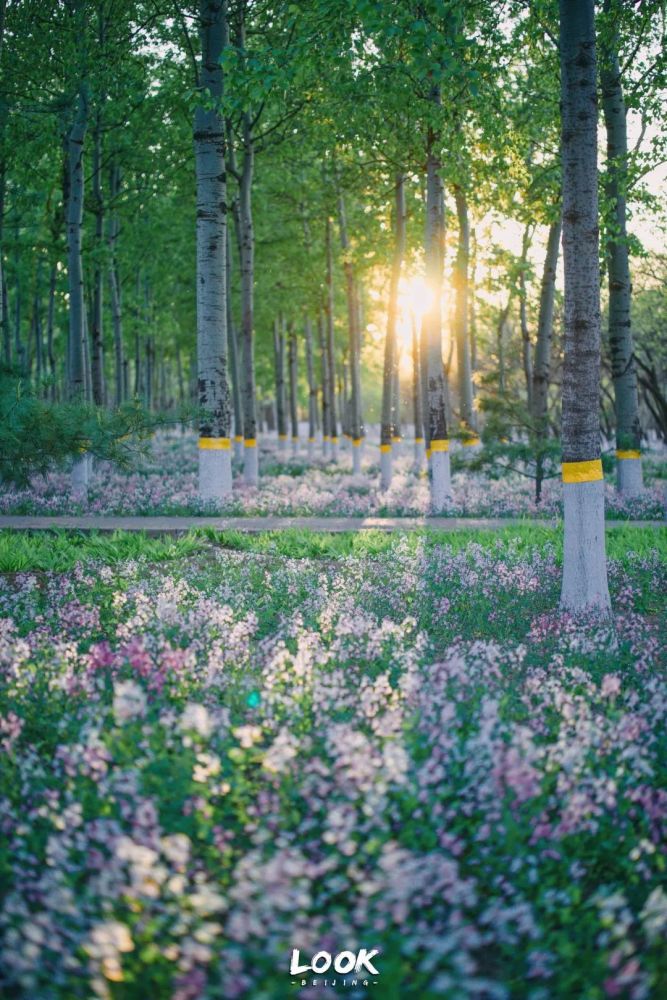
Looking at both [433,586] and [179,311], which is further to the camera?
[179,311]

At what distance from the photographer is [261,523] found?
47.6ft

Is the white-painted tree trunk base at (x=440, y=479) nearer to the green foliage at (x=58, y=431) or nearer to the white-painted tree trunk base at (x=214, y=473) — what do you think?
the white-painted tree trunk base at (x=214, y=473)

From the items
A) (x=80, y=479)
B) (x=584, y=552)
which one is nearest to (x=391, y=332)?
(x=80, y=479)

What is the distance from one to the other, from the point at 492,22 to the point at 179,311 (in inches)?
1237

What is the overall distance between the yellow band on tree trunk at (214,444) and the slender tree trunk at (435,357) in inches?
167

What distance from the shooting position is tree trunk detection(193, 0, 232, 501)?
15.6 meters

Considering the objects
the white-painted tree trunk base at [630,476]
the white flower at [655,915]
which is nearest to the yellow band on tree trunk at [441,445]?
the white-painted tree trunk base at [630,476]

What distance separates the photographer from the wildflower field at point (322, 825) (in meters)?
2.78

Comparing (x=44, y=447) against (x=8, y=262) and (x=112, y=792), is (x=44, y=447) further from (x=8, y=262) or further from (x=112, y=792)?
(x=8, y=262)

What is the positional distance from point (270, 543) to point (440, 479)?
19.8ft

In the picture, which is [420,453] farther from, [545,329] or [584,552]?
[584,552]

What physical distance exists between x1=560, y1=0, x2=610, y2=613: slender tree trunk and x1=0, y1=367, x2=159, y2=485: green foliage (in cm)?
464

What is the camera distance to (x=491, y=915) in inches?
119

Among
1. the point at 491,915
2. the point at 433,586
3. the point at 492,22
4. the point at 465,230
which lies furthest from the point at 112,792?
the point at 465,230
